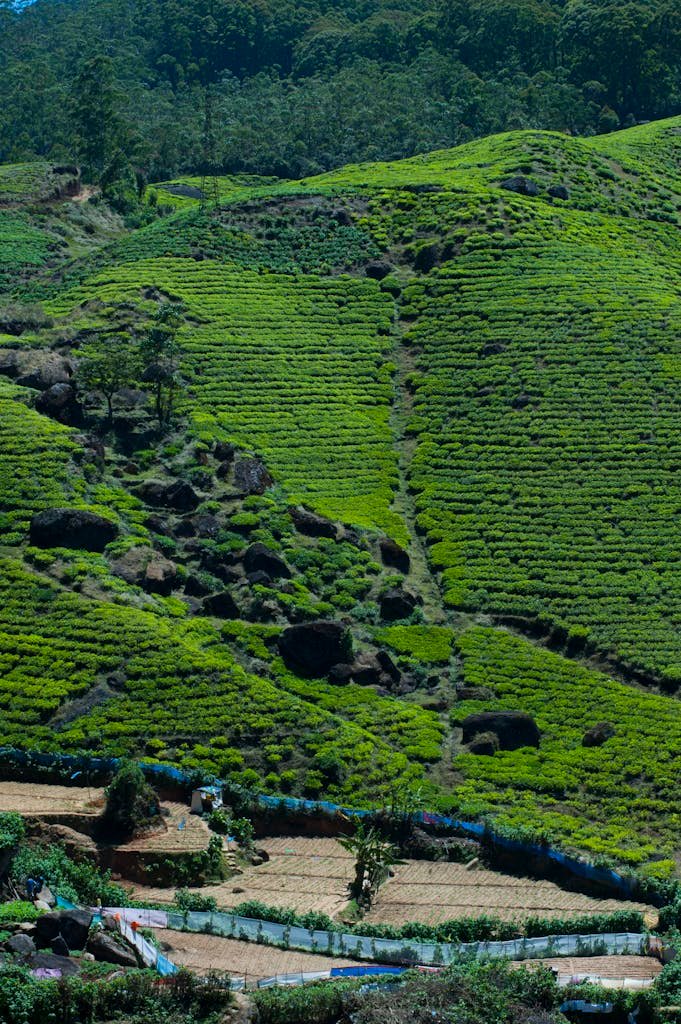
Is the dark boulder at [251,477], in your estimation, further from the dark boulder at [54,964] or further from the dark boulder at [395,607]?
the dark boulder at [54,964]

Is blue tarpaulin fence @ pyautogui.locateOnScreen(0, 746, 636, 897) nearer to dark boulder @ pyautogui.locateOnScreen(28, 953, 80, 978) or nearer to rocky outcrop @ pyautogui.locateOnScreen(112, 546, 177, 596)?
rocky outcrop @ pyautogui.locateOnScreen(112, 546, 177, 596)

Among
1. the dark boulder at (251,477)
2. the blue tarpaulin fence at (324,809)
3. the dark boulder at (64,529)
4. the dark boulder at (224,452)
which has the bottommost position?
the blue tarpaulin fence at (324,809)

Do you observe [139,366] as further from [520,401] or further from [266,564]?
[520,401]

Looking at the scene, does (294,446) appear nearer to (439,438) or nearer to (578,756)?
(439,438)

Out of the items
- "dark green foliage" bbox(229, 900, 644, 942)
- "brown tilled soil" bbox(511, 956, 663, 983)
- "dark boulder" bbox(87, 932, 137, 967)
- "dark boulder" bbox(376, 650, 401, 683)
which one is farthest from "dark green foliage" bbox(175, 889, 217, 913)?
"dark boulder" bbox(376, 650, 401, 683)

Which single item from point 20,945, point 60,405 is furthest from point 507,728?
point 60,405

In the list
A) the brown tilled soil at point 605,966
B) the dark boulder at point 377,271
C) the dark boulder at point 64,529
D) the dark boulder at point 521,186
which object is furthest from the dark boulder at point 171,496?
the dark boulder at point 521,186
